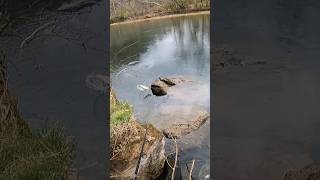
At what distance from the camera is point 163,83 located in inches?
228

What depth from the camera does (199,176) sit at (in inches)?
167

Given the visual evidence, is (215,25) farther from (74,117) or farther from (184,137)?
(184,137)

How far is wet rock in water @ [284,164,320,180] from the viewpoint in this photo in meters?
2.84

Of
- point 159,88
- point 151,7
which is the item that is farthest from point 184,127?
point 151,7

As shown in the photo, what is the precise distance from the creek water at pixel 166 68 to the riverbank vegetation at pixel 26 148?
5.88 ft

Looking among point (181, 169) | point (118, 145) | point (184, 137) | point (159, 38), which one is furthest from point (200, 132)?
point (159, 38)

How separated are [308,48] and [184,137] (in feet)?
7.40

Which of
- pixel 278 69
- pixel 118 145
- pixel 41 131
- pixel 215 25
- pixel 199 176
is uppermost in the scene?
pixel 215 25

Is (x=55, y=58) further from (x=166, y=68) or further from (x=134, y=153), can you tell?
(x=166, y=68)

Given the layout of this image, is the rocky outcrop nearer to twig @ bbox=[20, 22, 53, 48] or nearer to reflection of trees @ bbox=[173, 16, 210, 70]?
twig @ bbox=[20, 22, 53, 48]

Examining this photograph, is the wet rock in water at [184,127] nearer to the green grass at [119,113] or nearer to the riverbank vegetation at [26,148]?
the green grass at [119,113]

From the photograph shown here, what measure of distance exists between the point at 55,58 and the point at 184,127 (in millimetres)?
2409

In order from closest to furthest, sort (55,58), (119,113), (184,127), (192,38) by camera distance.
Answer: (55,58), (119,113), (184,127), (192,38)

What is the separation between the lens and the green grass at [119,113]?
4.20m
